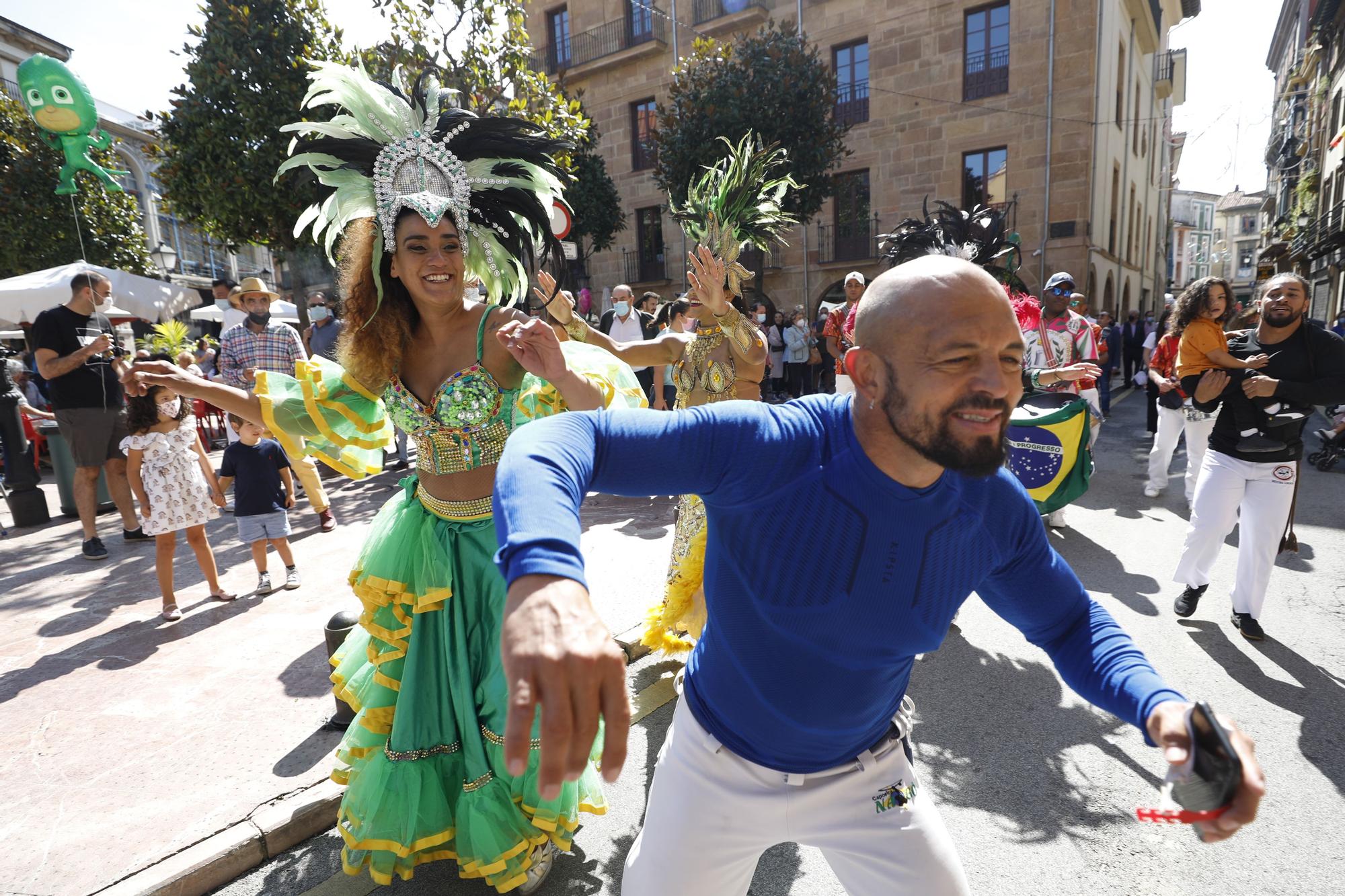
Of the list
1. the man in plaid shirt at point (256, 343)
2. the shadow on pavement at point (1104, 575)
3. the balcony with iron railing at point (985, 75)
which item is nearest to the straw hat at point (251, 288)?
the man in plaid shirt at point (256, 343)

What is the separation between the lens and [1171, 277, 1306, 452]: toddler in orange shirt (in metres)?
4.28

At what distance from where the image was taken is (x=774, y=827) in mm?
1678

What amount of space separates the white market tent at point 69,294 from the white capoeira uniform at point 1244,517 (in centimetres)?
1090

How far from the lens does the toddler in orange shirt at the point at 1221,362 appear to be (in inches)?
169

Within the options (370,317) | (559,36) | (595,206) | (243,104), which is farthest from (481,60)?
(559,36)

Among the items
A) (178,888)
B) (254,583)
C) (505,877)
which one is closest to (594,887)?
(505,877)

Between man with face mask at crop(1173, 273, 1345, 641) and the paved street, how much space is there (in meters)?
0.47

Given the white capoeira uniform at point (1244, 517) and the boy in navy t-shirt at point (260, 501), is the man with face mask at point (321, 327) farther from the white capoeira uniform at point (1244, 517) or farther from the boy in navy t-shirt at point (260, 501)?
the white capoeira uniform at point (1244, 517)

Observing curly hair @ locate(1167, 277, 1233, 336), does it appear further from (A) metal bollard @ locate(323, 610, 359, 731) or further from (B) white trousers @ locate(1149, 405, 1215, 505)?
(A) metal bollard @ locate(323, 610, 359, 731)

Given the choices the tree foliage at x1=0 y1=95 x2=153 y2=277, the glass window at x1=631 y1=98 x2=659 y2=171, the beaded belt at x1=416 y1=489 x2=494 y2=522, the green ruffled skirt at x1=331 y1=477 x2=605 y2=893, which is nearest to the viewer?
the green ruffled skirt at x1=331 y1=477 x2=605 y2=893

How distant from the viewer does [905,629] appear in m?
1.59

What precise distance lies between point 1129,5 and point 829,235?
11365 mm

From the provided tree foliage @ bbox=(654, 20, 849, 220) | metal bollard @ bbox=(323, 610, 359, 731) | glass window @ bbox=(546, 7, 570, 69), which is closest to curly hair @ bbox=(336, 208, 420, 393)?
metal bollard @ bbox=(323, 610, 359, 731)

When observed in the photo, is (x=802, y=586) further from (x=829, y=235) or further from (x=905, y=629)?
(x=829, y=235)
